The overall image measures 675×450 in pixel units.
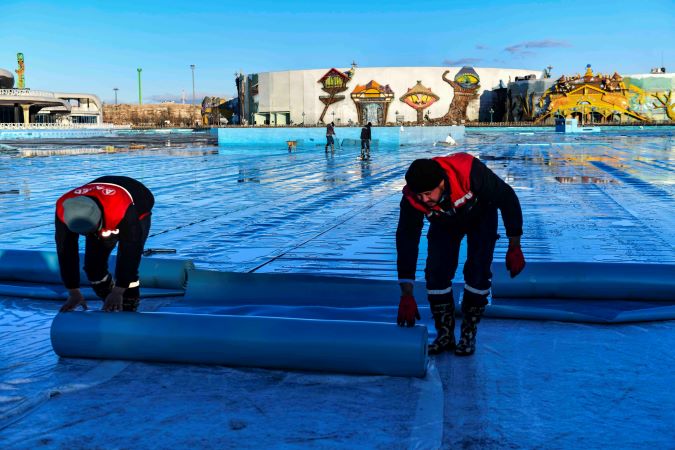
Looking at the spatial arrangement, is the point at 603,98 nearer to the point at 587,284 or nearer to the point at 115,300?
the point at 587,284

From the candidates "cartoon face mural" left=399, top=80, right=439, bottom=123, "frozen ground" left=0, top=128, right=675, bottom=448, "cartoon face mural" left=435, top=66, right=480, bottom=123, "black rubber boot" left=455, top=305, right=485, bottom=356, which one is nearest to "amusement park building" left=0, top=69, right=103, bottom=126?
"cartoon face mural" left=399, top=80, right=439, bottom=123

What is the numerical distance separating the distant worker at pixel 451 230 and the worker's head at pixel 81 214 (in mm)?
1632

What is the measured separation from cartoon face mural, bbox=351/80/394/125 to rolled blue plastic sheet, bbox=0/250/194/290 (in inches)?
2797

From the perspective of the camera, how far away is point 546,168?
18.9 m

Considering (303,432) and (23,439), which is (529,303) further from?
(23,439)

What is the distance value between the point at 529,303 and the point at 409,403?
81.6 inches

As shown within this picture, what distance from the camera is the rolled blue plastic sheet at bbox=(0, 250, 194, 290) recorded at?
229 inches

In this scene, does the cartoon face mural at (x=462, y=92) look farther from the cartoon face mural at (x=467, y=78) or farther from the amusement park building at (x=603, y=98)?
the amusement park building at (x=603, y=98)

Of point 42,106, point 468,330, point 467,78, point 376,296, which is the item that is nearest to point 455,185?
point 468,330

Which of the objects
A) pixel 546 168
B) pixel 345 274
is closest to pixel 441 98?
pixel 546 168

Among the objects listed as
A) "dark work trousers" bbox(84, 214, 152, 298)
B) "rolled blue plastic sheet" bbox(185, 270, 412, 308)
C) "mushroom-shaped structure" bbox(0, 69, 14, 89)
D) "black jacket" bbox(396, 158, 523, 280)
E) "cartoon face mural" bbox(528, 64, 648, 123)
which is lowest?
"rolled blue plastic sheet" bbox(185, 270, 412, 308)

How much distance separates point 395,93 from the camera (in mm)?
76438

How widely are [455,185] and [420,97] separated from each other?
7371 cm

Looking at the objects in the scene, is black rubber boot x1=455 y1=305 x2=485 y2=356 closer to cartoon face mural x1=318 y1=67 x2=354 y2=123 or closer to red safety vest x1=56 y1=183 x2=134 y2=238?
red safety vest x1=56 y1=183 x2=134 y2=238
